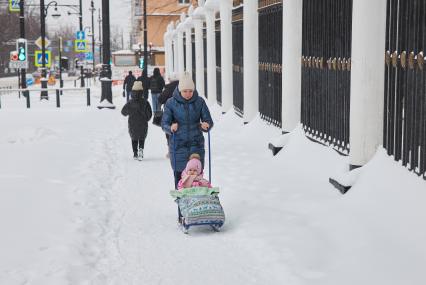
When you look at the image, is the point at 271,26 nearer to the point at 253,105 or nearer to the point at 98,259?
the point at 253,105

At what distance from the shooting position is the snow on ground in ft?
19.5

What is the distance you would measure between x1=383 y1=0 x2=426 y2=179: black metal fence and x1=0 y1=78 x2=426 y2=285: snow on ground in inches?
9.6

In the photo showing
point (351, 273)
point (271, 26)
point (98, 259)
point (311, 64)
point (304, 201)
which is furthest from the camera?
point (271, 26)

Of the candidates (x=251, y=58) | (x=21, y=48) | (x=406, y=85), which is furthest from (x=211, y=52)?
(x=406, y=85)

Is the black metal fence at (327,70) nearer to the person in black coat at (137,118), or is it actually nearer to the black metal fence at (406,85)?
the black metal fence at (406,85)

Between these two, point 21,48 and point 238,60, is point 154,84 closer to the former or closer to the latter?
point 238,60

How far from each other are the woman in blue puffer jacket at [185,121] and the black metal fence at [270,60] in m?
6.08

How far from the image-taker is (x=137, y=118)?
13.3 m

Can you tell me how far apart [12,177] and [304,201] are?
442 cm

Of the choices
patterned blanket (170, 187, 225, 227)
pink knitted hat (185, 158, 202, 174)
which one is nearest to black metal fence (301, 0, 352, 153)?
pink knitted hat (185, 158, 202, 174)

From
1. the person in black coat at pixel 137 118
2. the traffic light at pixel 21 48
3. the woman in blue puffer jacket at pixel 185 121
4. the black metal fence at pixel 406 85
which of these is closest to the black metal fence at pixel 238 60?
the person in black coat at pixel 137 118

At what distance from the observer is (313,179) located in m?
10.0

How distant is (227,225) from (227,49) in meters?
12.5

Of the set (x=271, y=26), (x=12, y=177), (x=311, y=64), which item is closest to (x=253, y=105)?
(x=271, y=26)
